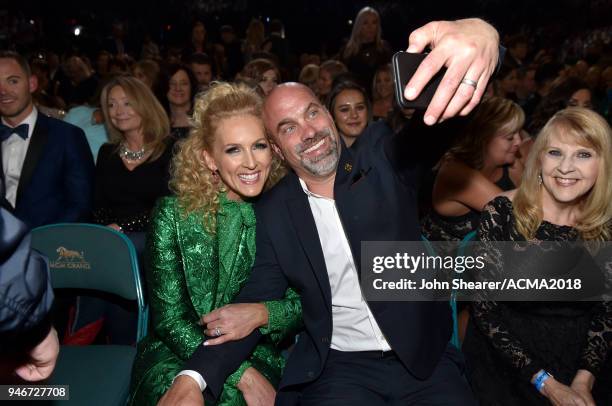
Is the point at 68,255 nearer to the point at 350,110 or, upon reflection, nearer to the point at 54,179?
the point at 54,179

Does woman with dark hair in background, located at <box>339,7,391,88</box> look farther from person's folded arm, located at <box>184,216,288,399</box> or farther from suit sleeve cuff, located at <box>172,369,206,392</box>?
suit sleeve cuff, located at <box>172,369,206,392</box>

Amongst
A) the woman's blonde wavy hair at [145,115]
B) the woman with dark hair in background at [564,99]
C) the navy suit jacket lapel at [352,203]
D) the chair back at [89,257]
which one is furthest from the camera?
the woman with dark hair in background at [564,99]

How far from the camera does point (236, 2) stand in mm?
13758

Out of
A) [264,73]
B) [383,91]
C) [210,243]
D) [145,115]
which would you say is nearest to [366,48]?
[383,91]

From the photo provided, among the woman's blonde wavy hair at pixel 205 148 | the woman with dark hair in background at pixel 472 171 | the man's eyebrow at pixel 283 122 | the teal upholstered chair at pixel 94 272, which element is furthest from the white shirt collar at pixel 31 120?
the woman with dark hair in background at pixel 472 171

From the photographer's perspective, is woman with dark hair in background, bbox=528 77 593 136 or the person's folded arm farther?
woman with dark hair in background, bbox=528 77 593 136

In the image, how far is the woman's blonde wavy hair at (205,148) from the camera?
2135 mm

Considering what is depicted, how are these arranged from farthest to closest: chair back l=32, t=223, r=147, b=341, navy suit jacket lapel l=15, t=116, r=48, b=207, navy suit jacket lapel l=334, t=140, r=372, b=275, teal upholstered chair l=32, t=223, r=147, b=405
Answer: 1. navy suit jacket lapel l=15, t=116, r=48, b=207
2. chair back l=32, t=223, r=147, b=341
3. teal upholstered chair l=32, t=223, r=147, b=405
4. navy suit jacket lapel l=334, t=140, r=372, b=275

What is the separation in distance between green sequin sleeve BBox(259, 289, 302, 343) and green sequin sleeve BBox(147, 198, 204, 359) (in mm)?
270

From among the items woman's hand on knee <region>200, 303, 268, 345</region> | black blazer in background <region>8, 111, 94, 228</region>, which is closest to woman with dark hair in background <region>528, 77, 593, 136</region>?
woman's hand on knee <region>200, 303, 268, 345</region>

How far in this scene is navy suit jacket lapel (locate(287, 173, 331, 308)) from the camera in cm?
195

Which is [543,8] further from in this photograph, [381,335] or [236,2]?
[381,335]

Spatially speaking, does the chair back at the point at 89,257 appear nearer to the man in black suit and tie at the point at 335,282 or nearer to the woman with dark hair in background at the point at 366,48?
the man in black suit and tie at the point at 335,282

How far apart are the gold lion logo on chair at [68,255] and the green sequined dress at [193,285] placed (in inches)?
20.8
